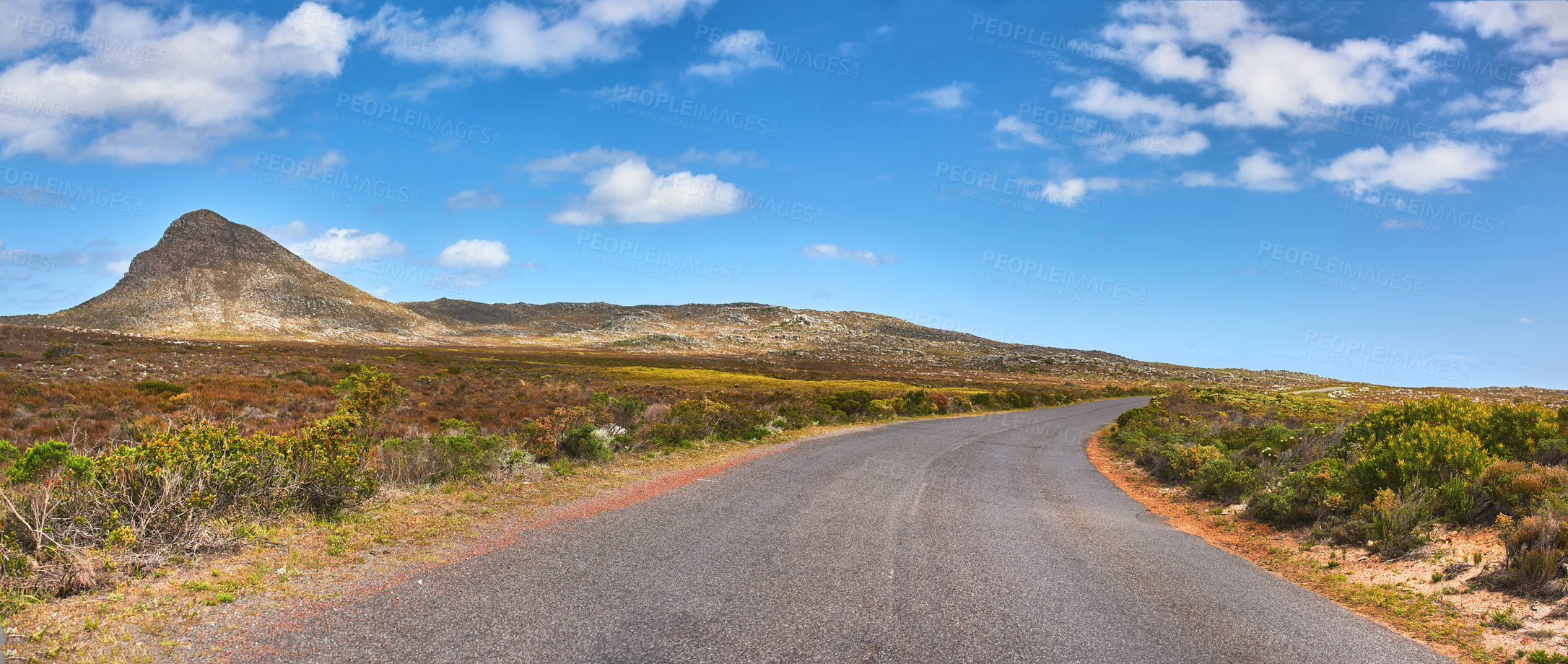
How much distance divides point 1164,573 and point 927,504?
3.66m

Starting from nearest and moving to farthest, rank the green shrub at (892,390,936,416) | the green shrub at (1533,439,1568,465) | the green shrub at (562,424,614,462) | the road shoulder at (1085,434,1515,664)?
the road shoulder at (1085,434,1515,664) < the green shrub at (1533,439,1568,465) < the green shrub at (562,424,614,462) < the green shrub at (892,390,936,416)

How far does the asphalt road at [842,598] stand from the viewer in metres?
4.71

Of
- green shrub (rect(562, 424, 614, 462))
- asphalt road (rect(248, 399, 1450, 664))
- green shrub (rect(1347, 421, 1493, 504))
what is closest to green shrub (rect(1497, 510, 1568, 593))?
asphalt road (rect(248, 399, 1450, 664))

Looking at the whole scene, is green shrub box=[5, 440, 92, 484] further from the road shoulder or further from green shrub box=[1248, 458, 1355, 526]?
green shrub box=[1248, 458, 1355, 526]

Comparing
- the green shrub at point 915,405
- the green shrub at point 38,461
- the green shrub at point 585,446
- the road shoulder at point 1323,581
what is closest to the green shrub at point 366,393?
the green shrub at point 585,446

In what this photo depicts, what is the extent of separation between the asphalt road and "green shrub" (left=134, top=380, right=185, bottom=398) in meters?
21.2

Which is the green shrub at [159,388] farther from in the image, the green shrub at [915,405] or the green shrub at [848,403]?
the green shrub at [915,405]

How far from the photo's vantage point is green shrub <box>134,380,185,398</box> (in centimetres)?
2145

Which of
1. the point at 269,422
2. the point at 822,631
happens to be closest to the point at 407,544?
the point at 822,631

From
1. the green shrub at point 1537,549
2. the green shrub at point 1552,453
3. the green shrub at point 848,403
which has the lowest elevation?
the green shrub at point 848,403

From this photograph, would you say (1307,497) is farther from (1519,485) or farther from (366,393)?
(366,393)

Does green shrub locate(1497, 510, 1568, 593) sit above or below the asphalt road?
above

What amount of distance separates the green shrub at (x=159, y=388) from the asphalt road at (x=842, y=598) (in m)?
21.2

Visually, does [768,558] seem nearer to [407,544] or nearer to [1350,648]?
[407,544]
